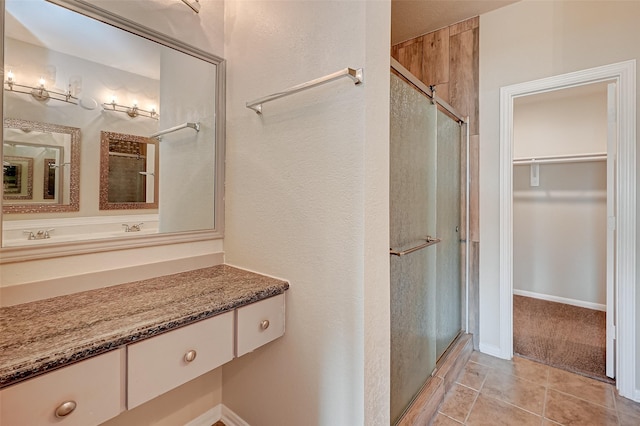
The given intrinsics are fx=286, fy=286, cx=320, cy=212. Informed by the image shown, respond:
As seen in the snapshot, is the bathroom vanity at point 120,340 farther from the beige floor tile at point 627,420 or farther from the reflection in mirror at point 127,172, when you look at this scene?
the beige floor tile at point 627,420

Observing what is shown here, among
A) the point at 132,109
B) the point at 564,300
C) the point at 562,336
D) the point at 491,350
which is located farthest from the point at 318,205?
the point at 564,300

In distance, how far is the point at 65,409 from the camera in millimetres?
742

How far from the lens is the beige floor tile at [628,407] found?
1.65 meters

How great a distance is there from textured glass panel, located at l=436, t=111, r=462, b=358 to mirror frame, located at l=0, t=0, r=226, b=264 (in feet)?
4.53

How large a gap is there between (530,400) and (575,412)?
0.21 metres

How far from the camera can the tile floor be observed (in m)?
1.61

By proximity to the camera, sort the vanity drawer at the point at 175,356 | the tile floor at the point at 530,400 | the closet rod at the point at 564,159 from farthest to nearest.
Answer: the closet rod at the point at 564,159 < the tile floor at the point at 530,400 < the vanity drawer at the point at 175,356

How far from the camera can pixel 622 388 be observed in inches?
70.9

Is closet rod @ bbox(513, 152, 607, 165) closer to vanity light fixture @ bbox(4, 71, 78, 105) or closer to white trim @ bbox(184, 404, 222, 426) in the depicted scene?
white trim @ bbox(184, 404, 222, 426)

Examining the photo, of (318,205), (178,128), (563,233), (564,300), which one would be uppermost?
(178,128)

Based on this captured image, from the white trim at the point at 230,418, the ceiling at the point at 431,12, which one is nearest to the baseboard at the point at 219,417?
the white trim at the point at 230,418

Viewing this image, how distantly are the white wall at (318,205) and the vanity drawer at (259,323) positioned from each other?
0.18ft

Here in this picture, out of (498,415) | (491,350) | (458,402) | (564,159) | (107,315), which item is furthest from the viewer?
(564,159)

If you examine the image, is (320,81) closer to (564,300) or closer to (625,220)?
Result: (625,220)
